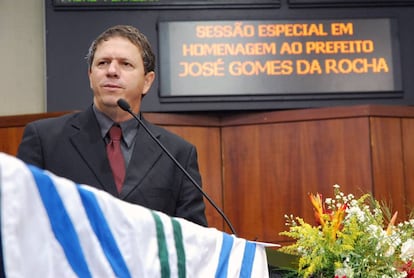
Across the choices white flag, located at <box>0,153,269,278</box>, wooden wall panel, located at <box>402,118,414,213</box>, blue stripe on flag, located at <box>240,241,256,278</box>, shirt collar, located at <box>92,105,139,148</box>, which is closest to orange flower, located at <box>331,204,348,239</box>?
blue stripe on flag, located at <box>240,241,256,278</box>

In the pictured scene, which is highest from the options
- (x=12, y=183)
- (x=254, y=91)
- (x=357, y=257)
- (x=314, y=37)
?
(x=314, y=37)

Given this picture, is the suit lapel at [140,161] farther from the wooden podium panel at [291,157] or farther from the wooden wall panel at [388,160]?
the wooden wall panel at [388,160]

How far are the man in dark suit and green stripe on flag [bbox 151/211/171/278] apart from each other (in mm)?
659

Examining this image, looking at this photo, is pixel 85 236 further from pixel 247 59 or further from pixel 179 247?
pixel 247 59

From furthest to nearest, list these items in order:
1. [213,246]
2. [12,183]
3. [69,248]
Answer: [213,246]
[69,248]
[12,183]

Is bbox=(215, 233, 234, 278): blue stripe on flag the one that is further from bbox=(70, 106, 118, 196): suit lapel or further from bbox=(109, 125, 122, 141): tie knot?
bbox=(109, 125, 122, 141): tie knot

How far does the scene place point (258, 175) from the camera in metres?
4.87

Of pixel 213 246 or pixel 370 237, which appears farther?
pixel 370 237

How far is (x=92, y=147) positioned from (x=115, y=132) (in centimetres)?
11

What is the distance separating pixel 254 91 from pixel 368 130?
671 millimetres

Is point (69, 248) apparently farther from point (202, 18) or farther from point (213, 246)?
point (202, 18)

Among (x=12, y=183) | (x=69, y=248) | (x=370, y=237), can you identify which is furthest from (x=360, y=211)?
(x=12, y=183)

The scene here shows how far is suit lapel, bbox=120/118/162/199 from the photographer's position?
88.5 inches

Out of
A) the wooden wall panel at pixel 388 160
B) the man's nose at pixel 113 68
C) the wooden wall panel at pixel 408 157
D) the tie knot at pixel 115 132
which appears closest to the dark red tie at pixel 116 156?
the tie knot at pixel 115 132
